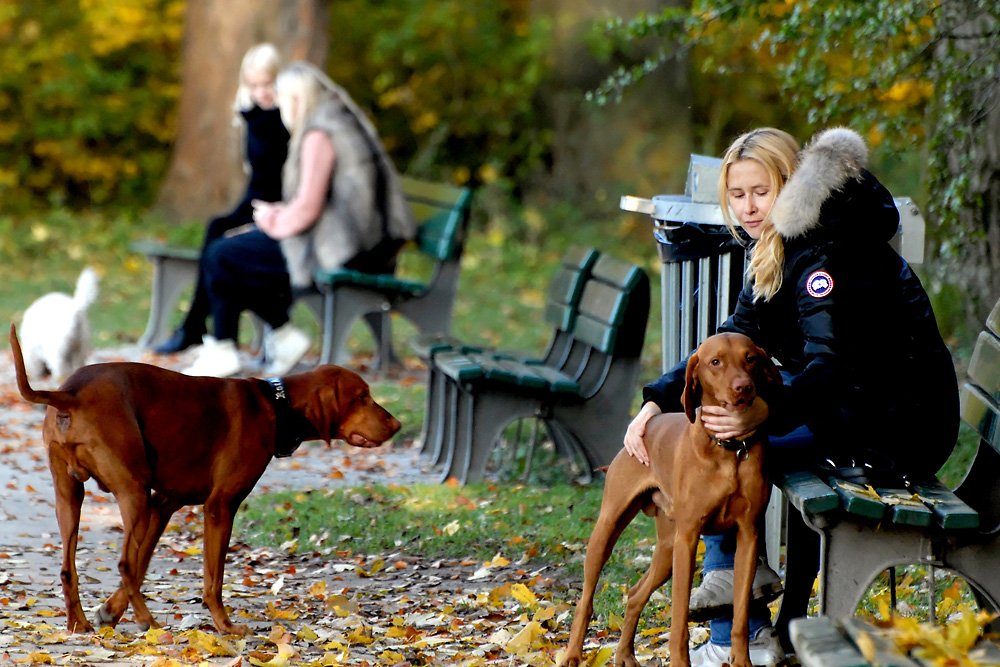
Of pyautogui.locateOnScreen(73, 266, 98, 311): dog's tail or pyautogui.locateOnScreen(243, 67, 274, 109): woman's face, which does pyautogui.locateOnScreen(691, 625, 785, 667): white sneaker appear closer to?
pyautogui.locateOnScreen(73, 266, 98, 311): dog's tail

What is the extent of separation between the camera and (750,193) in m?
4.02

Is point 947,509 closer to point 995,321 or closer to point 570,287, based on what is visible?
point 995,321

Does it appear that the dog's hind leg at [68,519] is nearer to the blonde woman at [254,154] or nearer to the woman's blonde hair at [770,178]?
the woman's blonde hair at [770,178]

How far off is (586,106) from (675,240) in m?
10.7

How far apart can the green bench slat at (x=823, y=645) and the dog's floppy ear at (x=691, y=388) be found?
0.70m

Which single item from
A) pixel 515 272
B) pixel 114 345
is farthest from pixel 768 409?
pixel 515 272

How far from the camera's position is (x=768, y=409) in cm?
334

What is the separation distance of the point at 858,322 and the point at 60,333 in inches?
243

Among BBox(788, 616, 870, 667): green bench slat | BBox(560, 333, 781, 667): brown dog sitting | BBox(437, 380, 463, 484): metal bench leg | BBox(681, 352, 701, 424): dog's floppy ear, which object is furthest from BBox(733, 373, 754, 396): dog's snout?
BBox(437, 380, 463, 484): metal bench leg

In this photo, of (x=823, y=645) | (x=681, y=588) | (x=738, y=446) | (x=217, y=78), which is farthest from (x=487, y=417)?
(x=217, y=78)

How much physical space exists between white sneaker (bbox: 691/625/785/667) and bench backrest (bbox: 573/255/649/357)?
2.39 m

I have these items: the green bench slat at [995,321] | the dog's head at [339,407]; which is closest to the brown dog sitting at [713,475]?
the green bench slat at [995,321]

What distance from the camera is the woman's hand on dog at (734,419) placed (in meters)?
3.27

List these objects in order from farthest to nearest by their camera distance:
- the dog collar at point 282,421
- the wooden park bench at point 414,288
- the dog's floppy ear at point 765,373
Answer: the wooden park bench at point 414,288
the dog collar at point 282,421
the dog's floppy ear at point 765,373
